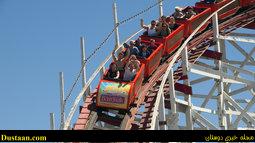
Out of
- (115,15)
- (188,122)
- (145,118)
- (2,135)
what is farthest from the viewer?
(115,15)

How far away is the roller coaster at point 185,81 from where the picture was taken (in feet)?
69.6

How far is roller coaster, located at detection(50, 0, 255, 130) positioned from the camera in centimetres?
Answer: 2120

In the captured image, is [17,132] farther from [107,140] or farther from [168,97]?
[168,97]

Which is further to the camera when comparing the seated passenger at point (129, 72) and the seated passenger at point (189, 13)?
the seated passenger at point (189, 13)

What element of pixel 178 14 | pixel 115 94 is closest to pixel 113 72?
pixel 115 94

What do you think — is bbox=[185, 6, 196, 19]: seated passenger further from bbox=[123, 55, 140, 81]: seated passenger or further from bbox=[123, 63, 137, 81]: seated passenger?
bbox=[123, 63, 137, 81]: seated passenger

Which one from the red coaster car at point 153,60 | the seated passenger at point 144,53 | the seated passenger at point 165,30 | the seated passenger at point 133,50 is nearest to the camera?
the red coaster car at point 153,60

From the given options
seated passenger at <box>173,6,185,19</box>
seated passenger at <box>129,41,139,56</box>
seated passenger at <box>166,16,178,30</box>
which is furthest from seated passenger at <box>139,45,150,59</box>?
seated passenger at <box>173,6,185,19</box>

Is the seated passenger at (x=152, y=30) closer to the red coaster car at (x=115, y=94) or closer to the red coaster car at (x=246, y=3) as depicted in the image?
the red coaster car at (x=246, y=3)

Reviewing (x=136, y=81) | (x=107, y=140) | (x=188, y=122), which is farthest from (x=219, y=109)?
(x=107, y=140)

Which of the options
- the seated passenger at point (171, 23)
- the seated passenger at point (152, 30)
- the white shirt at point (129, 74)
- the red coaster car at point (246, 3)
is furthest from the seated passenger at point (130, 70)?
the red coaster car at point (246, 3)

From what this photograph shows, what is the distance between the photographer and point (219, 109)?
2403 cm

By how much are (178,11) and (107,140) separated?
9.55m

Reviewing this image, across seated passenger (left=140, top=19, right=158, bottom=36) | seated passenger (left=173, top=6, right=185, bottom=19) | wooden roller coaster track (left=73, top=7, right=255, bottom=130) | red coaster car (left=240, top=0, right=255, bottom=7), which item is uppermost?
red coaster car (left=240, top=0, right=255, bottom=7)
